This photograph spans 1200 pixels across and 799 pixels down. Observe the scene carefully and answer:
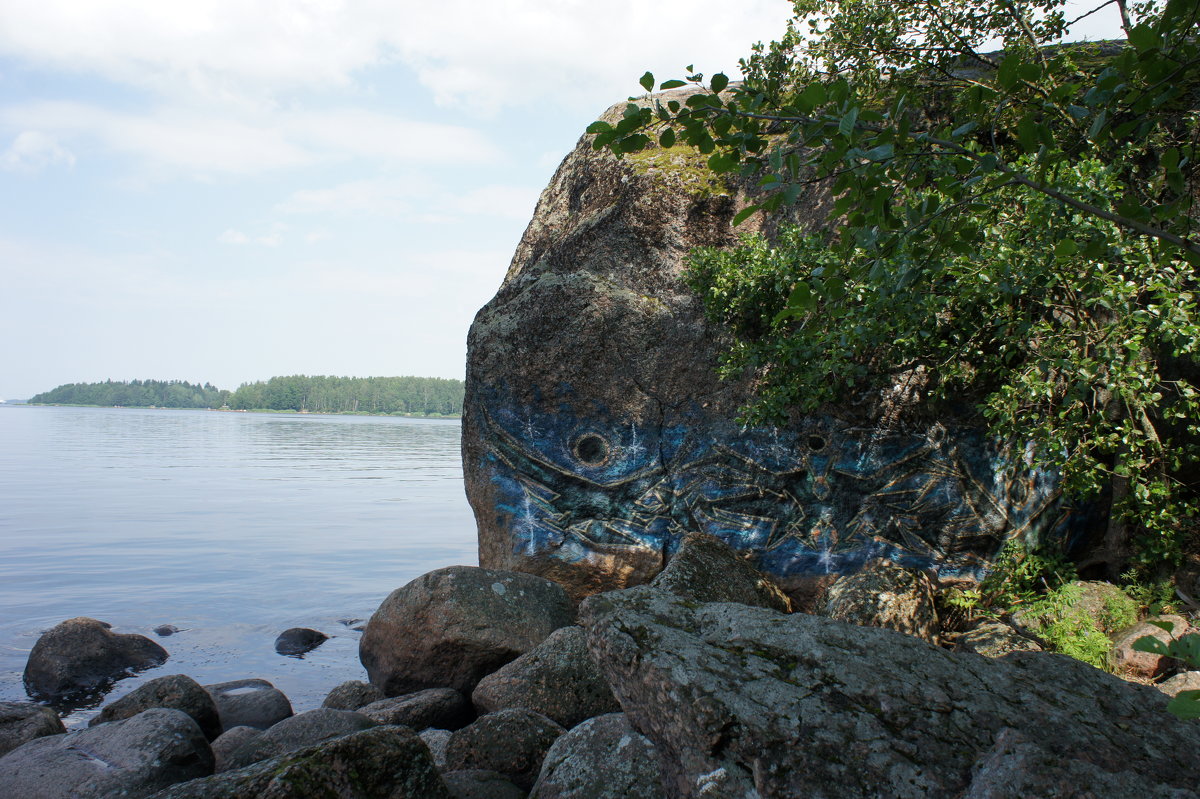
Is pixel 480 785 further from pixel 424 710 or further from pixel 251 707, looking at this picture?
pixel 251 707

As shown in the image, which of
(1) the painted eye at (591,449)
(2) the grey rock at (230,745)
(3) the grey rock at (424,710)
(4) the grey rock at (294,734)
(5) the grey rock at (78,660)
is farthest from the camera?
(1) the painted eye at (591,449)

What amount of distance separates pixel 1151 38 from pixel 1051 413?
6.01 m

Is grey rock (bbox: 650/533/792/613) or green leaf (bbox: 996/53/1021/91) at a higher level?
green leaf (bbox: 996/53/1021/91)

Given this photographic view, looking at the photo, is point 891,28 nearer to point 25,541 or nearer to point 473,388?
point 473,388

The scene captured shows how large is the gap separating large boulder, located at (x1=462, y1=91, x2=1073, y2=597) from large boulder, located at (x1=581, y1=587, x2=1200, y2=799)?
4926mm

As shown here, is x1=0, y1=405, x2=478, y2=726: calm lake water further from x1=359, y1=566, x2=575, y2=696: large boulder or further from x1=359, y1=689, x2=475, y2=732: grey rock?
x1=359, y1=689, x2=475, y2=732: grey rock

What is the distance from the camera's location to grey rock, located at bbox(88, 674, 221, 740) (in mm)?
7734

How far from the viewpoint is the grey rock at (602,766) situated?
175 inches

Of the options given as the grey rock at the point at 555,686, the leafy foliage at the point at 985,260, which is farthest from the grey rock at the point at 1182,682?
the grey rock at the point at 555,686

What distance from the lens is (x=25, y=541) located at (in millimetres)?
17578

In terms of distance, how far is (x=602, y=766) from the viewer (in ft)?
15.0

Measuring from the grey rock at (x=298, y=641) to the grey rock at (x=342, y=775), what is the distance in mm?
7519

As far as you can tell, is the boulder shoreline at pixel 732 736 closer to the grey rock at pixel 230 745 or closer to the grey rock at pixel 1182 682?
the grey rock at pixel 230 745

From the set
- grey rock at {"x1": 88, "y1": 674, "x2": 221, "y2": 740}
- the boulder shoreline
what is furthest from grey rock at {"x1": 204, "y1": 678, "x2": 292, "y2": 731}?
the boulder shoreline
